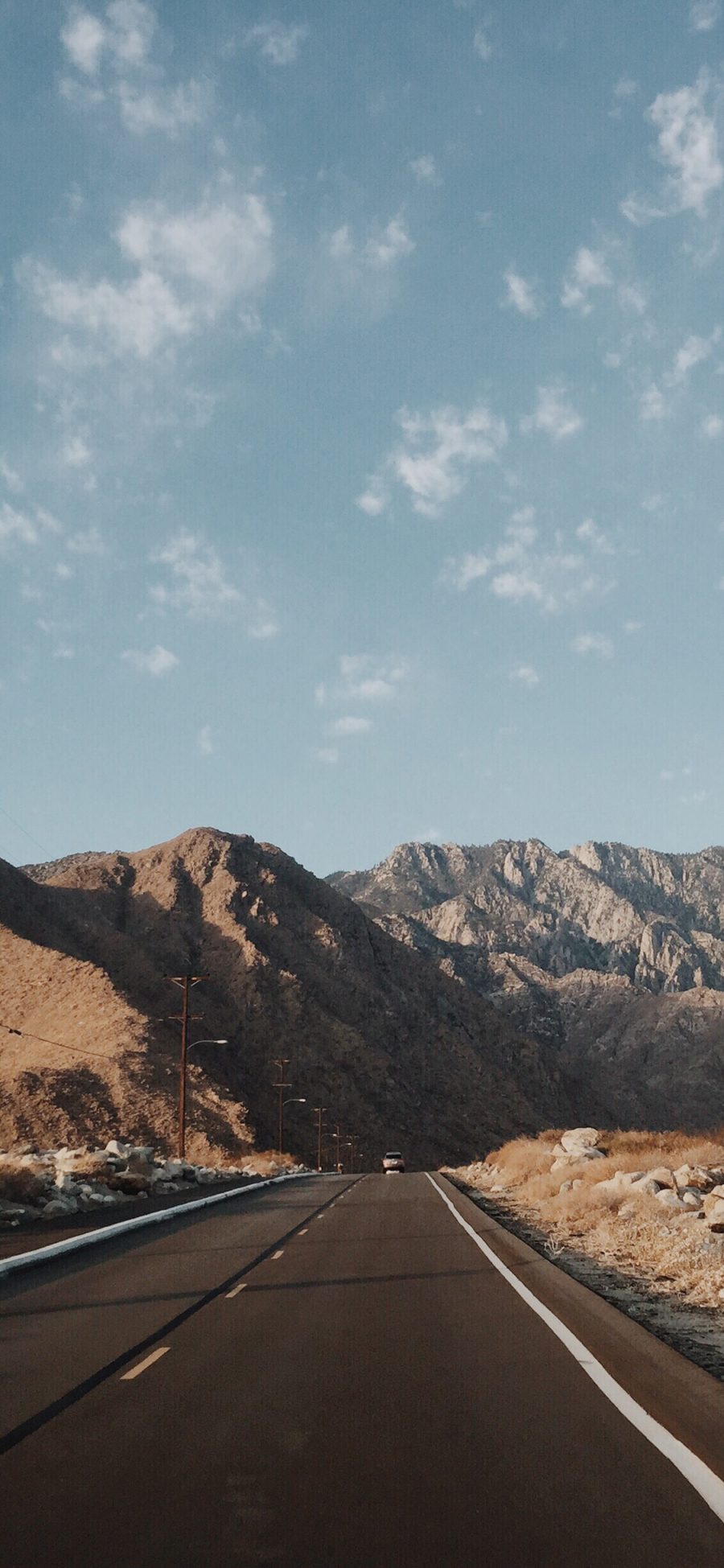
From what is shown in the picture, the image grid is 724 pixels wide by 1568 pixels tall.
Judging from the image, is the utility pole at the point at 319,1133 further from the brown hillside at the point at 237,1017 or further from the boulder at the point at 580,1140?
the boulder at the point at 580,1140

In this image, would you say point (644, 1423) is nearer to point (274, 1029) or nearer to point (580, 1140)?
point (580, 1140)

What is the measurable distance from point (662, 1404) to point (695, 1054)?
15013cm

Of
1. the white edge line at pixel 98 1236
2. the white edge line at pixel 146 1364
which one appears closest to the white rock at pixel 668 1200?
the white edge line at pixel 98 1236

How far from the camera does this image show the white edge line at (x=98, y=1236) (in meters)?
16.0

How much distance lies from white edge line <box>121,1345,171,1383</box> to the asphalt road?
0.09 feet

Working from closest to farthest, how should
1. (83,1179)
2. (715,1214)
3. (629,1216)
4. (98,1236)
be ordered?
1. (715,1214)
2. (98,1236)
3. (629,1216)
4. (83,1179)

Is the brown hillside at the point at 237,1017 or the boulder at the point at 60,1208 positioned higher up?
the brown hillside at the point at 237,1017

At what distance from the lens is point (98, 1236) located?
19.8 meters

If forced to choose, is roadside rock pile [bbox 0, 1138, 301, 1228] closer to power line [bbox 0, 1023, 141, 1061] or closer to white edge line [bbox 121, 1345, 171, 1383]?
white edge line [bbox 121, 1345, 171, 1383]

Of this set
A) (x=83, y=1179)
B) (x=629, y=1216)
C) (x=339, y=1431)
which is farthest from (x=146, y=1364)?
(x=83, y=1179)

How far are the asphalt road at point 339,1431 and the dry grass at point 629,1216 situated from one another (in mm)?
1856

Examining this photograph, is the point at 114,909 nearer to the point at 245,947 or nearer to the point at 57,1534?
the point at 245,947

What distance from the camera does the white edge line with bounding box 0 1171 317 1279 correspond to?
16.0m

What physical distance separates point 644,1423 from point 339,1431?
1849 mm
